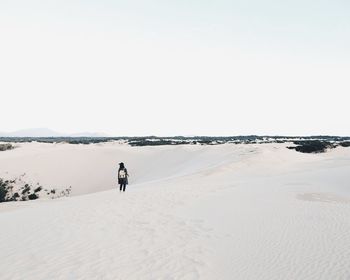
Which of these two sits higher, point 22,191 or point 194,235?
point 194,235

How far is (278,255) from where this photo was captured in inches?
353

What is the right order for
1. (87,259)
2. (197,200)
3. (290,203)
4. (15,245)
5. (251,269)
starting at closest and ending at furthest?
1. (251,269)
2. (87,259)
3. (15,245)
4. (290,203)
5. (197,200)

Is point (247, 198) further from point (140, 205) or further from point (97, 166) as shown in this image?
point (97, 166)

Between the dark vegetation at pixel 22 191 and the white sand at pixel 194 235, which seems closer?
the white sand at pixel 194 235

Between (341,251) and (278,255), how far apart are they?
53.0 inches

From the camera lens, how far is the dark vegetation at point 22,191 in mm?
30197

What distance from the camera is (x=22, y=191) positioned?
32656 millimetres

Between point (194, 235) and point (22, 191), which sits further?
point (22, 191)

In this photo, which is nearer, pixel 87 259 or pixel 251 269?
pixel 251 269

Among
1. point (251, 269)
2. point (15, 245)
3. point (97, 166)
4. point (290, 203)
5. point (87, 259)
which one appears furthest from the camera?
point (97, 166)

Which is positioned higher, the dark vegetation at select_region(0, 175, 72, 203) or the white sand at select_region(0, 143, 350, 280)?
the white sand at select_region(0, 143, 350, 280)

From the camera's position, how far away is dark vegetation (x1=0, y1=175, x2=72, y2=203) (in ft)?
99.1

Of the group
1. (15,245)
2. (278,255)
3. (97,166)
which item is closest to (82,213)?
(15,245)

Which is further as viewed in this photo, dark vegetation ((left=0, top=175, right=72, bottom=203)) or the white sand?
dark vegetation ((left=0, top=175, right=72, bottom=203))
